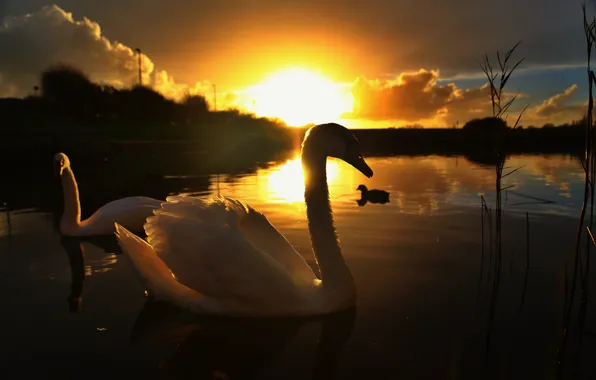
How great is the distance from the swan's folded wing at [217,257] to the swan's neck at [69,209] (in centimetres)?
442

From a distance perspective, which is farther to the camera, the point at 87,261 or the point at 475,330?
the point at 87,261

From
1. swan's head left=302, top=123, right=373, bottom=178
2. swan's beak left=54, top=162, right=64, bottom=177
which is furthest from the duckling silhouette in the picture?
swan's head left=302, top=123, right=373, bottom=178

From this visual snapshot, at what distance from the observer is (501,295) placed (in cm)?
511

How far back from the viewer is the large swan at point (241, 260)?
4.26 m

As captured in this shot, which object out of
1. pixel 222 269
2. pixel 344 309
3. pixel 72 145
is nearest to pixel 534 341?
→ pixel 344 309

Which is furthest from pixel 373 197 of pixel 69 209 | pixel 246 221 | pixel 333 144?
pixel 333 144

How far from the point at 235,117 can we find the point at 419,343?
65139 millimetres

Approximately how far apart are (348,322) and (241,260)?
122 centimetres

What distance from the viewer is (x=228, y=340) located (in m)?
4.18

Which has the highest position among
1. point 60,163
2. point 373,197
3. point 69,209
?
point 60,163

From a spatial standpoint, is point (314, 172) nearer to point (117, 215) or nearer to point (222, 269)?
point (222, 269)

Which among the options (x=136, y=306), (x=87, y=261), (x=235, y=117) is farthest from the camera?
(x=235, y=117)

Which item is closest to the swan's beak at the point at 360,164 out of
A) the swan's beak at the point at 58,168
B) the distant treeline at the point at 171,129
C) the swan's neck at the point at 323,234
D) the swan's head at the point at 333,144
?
the swan's head at the point at 333,144

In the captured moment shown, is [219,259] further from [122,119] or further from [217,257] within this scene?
[122,119]
